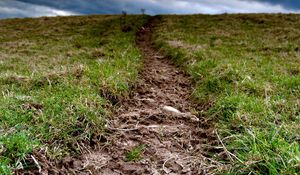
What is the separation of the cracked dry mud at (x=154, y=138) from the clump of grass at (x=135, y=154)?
29mm

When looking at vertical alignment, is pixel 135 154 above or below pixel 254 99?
below

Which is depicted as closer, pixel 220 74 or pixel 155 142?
pixel 155 142

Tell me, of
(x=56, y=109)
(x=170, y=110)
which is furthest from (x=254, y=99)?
(x=56, y=109)

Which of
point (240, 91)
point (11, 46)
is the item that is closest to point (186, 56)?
point (240, 91)

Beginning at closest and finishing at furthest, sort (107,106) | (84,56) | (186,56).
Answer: (107,106)
(186,56)
(84,56)

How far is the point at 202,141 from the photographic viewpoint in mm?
6191

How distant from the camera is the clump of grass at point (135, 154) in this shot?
5465 millimetres

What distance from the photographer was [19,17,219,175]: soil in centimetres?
520

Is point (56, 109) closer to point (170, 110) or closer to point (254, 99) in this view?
point (170, 110)

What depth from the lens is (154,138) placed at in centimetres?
622

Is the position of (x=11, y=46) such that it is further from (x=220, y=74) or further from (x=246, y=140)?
(x=246, y=140)

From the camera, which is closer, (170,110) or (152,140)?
(152,140)

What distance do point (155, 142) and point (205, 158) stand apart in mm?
951

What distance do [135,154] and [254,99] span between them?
3.35 metres
